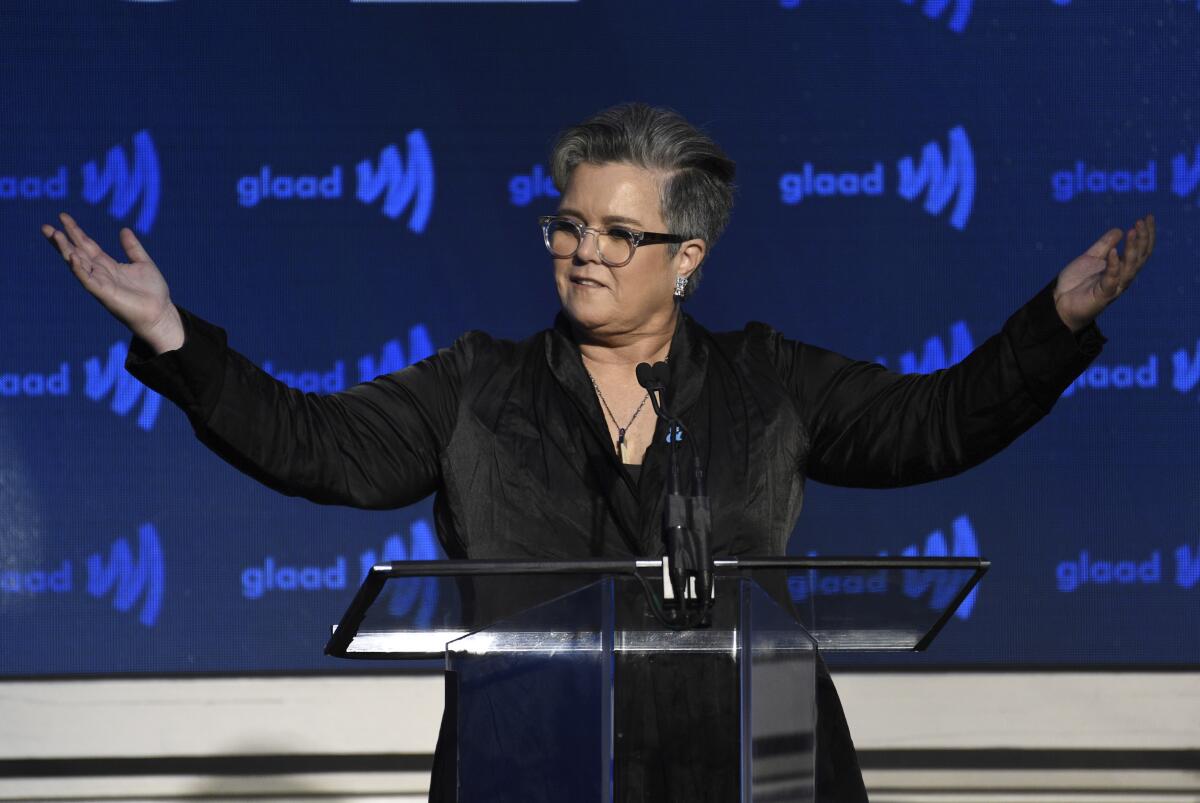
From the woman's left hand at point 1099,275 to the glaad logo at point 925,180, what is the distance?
135 cm

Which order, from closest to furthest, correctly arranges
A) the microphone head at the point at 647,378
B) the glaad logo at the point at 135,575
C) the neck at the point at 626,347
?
the microphone head at the point at 647,378, the neck at the point at 626,347, the glaad logo at the point at 135,575

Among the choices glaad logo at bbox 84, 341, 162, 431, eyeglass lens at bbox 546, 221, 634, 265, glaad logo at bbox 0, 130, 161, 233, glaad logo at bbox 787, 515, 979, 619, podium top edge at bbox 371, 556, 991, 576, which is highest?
glaad logo at bbox 0, 130, 161, 233

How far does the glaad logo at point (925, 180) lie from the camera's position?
3.21m

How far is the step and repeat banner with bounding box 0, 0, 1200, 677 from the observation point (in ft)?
10.5

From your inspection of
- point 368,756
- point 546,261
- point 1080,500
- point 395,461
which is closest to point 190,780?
point 368,756

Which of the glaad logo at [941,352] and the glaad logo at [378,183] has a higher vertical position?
the glaad logo at [378,183]

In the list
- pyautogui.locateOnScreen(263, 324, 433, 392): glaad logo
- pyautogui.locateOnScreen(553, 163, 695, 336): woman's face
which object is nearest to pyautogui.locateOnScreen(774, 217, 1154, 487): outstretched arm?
pyautogui.locateOnScreen(553, 163, 695, 336): woman's face

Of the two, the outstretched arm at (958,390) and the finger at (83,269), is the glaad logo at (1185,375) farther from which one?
the finger at (83,269)

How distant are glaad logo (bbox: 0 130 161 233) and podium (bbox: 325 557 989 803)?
1.96 metres

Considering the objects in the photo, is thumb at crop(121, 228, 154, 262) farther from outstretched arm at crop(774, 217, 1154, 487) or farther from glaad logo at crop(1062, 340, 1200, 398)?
glaad logo at crop(1062, 340, 1200, 398)

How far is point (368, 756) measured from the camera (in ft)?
10.7

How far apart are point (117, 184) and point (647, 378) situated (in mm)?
1957

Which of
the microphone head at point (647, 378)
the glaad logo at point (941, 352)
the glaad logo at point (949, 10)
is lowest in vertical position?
the microphone head at point (647, 378)

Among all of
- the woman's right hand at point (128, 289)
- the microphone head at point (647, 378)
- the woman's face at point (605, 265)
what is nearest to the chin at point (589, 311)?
the woman's face at point (605, 265)
